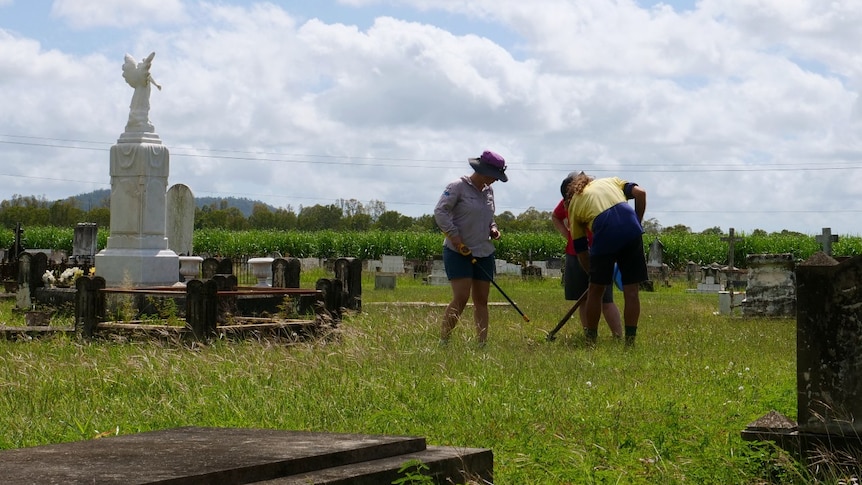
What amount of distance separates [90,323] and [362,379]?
5.19 m

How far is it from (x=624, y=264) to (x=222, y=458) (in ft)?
22.5

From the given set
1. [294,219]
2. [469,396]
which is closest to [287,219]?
[294,219]

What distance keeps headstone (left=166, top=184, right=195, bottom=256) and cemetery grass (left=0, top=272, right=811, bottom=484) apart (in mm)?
15182

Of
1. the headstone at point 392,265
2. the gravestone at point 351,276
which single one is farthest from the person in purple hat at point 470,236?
the headstone at point 392,265

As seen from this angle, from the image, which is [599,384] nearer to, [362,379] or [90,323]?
[362,379]

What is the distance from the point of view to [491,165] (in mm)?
10211

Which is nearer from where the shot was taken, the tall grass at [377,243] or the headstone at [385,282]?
the headstone at [385,282]

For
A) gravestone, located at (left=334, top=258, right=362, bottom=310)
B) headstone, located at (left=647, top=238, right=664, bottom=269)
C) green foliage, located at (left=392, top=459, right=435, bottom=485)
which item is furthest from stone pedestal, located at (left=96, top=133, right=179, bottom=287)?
headstone, located at (left=647, top=238, right=664, bottom=269)

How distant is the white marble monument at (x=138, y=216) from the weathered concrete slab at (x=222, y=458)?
550 inches

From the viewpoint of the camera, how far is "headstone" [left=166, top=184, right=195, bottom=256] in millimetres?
25344

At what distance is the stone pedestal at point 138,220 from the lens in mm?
17797

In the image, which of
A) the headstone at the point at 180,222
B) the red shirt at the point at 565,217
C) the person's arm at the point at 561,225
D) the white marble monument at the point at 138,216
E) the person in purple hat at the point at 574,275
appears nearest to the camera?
the person in purple hat at the point at 574,275

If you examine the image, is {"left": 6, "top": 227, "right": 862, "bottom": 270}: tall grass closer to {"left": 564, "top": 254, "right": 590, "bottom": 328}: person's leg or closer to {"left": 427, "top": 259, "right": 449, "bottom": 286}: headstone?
{"left": 427, "top": 259, "right": 449, "bottom": 286}: headstone

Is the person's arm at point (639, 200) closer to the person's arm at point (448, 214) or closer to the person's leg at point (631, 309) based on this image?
the person's leg at point (631, 309)
